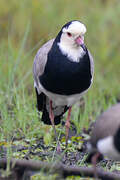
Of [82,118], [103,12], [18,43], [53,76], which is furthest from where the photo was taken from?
[103,12]

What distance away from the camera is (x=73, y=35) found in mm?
4648

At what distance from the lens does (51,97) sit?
5.09 meters

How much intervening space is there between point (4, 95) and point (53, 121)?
29.8 inches

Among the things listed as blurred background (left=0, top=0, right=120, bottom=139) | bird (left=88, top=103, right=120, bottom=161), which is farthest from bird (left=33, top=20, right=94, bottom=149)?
blurred background (left=0, top=0, right=120, bottom=139)

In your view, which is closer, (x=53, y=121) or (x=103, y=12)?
(x=53, y=121)

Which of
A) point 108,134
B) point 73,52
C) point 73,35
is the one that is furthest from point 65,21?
point 108,134

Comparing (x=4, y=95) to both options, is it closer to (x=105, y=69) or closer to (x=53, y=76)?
(x=53, y=76)

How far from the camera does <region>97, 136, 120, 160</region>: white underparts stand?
Result: 133 inches

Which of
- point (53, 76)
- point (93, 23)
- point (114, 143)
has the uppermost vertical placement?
point (93, 23)

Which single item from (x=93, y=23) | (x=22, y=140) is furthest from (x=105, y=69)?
(x=22, y=140)

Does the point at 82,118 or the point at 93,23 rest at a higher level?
the point at 93,23

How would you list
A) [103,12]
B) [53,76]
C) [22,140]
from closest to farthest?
1. [53,76]
2. [22,140]
3. [103,12]

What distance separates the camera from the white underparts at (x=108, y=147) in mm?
3389

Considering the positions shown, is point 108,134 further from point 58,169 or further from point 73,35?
point 73,35
